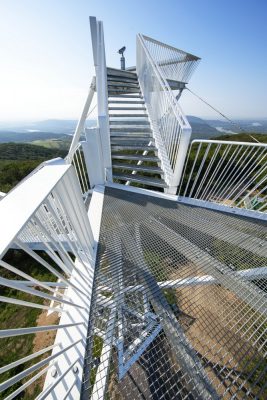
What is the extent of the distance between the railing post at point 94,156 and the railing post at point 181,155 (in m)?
1.35

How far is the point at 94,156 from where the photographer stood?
3750mm

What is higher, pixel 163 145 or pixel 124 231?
pixel 163 145

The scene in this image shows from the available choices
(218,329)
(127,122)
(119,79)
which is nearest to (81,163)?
(127,122)

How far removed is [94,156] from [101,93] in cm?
135

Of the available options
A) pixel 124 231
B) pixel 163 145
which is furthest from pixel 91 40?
pixel 124 231

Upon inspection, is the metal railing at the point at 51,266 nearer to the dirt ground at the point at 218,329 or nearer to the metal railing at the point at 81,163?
the dirt ground at the point at 218,329

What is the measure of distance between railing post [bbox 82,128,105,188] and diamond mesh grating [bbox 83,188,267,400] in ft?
4.37

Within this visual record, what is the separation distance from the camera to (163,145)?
4.06 m

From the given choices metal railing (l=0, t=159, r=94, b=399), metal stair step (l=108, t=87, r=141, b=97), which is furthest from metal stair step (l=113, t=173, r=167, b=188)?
metal stair step (l=108, t=87, r=141, b=97)

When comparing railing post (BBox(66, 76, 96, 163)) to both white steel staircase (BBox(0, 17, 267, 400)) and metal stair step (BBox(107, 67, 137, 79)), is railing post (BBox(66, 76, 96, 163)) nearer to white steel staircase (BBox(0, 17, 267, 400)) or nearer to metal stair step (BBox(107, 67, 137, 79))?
metal stair step (BBox(107, 67, 137, 79))

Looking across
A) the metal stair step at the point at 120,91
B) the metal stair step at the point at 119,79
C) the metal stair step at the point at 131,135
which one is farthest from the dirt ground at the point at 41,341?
the metal stair step at the point at 119,79

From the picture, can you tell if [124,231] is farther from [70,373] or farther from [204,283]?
[70,373]

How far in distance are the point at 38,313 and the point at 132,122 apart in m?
5.34

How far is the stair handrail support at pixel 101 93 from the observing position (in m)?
3.64
